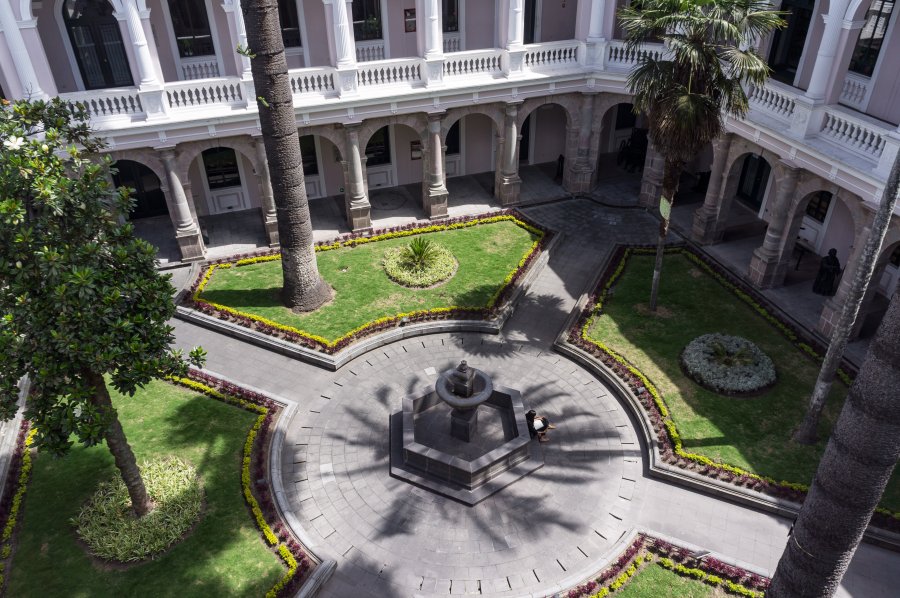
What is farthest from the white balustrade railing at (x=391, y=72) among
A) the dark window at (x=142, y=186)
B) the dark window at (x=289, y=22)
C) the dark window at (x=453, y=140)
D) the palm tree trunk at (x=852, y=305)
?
the palm tree trunk at (x=852, y=305)

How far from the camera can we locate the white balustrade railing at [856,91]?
2075cm

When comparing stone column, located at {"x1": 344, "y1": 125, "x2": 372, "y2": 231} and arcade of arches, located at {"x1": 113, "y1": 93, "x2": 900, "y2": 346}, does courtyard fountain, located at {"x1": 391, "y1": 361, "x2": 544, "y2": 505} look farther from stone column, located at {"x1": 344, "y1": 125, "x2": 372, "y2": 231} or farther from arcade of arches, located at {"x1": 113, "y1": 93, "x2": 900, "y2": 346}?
arcade of arches, located at {"x1": 113, "y1": 93, "x2": 900, "y2": 346}

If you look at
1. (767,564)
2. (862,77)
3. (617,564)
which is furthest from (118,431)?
(862,77)

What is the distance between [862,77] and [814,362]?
30.8 feet

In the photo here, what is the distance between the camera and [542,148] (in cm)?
3291

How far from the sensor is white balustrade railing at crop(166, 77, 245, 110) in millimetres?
22375

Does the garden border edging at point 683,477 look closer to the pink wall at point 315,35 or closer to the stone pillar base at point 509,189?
the stone pillar base at point 509,189

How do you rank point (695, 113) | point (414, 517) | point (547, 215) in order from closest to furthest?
point (414, 517) → point (695, 113) → point (547, 215)

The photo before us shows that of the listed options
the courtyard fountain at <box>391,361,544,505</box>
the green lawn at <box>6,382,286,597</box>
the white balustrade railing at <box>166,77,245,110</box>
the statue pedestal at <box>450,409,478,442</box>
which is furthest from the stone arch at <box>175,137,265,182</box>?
the statue pedestal at <box>450,409,478,442</box>

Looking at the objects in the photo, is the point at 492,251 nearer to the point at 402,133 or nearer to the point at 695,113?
the point at 402,133

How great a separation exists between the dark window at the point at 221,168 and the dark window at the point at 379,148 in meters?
5.87

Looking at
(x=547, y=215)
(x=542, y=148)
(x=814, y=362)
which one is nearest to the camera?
(x=814, y=362)

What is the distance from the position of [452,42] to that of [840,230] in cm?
1719

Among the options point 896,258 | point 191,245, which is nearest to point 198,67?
point 191,245
